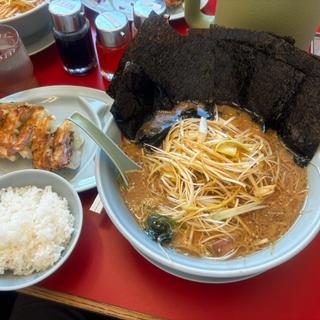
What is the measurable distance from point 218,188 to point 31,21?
84cm

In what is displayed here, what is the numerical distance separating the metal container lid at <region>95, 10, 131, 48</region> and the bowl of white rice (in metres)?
0.46

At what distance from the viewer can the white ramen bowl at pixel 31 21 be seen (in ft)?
4.20

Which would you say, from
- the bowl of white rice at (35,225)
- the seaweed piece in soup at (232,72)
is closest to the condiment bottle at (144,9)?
the seaweed piece in soup at (232,72)

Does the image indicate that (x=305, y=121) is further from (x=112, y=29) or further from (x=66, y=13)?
(x=66, y=13)

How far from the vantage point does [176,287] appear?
2.99 feet

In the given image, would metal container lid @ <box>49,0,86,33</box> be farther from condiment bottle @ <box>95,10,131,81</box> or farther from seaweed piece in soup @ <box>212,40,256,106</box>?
seaweed piece in soup @ <box>212,40,256,106</box>

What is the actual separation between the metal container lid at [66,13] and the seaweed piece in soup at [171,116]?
0.40 meters

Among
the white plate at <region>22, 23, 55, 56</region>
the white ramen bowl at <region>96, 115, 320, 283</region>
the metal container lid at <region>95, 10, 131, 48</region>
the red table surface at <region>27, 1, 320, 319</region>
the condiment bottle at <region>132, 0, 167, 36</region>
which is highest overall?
the condiment bottle at <region>132, 0, 167, 36</region>

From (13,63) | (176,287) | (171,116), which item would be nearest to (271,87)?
(171,116)

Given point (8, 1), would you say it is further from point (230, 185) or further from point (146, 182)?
point (230, 185)

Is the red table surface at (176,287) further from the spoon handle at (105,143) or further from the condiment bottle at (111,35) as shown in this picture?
the condiment bottle at (111,35)

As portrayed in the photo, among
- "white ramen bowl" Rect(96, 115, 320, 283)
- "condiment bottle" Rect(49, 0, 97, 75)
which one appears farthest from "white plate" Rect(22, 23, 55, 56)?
"white ramen bowl" Rect(96, 115, 320, 283)

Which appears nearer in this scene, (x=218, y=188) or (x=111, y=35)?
(x=218, y=188)

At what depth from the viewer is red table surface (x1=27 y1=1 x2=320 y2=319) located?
882mm
